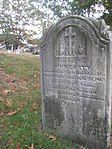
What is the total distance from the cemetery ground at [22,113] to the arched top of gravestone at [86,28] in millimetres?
1877

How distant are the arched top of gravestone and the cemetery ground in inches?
73.9

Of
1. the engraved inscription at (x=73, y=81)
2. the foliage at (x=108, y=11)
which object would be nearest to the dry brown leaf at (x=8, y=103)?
the engraved inscription at (x=73, y=81)

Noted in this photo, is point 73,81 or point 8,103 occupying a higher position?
point 73,81

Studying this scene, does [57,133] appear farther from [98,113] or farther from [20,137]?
[98,113]

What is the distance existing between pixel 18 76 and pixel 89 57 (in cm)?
534

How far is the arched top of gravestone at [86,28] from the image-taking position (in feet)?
15.8

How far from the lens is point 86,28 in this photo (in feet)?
16.4

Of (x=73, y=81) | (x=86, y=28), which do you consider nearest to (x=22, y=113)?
(x=73, y=81)

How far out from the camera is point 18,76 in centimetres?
1000

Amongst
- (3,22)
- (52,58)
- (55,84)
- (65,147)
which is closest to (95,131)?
(65,147)

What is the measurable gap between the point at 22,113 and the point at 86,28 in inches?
107

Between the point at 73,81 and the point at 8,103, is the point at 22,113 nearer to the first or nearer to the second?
the point at 8,103

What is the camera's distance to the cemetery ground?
17.3 feet

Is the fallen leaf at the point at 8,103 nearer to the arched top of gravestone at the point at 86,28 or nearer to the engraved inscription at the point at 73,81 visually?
the engraved inscription at the point at 73,81
